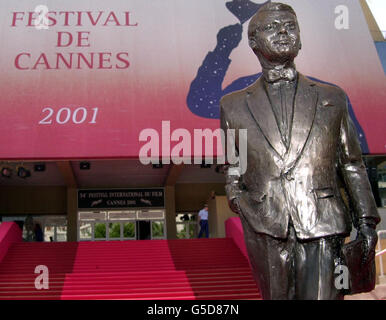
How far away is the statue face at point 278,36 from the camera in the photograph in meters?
2.47

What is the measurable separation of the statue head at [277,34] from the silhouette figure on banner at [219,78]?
9651 millimetres

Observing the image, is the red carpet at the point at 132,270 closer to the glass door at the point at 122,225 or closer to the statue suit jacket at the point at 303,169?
the statue suit jacket at the point at 303,169

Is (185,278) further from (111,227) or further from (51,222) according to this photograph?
(51,222)

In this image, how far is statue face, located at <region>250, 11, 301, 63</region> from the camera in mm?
2469

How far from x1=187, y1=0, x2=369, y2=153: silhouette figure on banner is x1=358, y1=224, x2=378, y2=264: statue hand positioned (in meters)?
9.96

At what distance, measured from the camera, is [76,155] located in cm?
1159

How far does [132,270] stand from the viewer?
35.5 ft

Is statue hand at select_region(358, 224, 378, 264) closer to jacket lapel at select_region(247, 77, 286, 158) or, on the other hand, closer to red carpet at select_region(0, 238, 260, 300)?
jacket lapel at select_region(247, 77, 286, 158)

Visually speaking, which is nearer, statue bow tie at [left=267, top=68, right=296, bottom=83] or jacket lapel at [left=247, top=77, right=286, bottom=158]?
jacket lapel at [left=247, top=77, right=286, bottom=158]

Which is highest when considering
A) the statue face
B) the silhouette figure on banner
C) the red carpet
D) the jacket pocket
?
the silhouette figure on banner

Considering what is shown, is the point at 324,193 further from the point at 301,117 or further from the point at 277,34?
the point at 277,34

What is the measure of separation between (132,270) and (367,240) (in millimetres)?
9060

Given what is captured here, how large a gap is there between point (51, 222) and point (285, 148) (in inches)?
813

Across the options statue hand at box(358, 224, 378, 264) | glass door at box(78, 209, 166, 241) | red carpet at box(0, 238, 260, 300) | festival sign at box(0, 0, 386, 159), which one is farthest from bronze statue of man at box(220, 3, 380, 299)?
glass door at box(78, 209, 166, 241)
